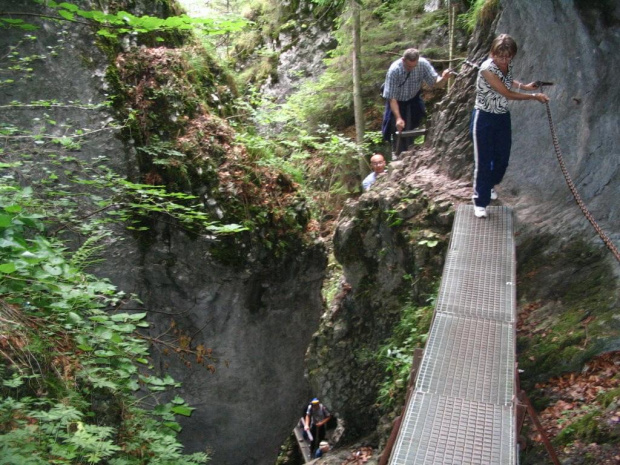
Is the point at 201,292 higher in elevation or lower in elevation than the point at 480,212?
lower

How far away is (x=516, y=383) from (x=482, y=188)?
2.54m

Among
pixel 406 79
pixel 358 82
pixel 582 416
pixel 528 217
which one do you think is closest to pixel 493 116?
pixel 528 217

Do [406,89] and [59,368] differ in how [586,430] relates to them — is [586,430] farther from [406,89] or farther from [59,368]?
[406,89]

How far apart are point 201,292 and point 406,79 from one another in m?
4.55

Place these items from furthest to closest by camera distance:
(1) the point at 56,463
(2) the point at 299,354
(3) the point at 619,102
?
1. (2) the point at 299,354
2. (3) the point at 619,102
3. (1) the point at 56,463

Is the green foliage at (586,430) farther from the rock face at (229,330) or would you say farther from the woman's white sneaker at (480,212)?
the rock face at (229,330)

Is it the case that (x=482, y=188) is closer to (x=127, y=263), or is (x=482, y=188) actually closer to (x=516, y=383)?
(x=516, y=383)

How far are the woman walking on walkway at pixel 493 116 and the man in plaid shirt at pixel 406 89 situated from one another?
217 cm

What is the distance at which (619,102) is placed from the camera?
5.18 meters

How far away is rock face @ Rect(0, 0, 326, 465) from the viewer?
24.2ft

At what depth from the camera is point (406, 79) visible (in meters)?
7.93

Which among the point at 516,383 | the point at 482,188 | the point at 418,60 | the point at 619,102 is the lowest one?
the point at 516,383

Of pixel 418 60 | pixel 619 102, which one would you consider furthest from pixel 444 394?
pixel 418 60

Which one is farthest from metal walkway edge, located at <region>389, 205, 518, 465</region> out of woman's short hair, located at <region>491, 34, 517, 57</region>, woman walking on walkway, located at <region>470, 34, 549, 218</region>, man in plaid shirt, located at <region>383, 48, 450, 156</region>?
man in plaid shirt, located at <region>383, 48, 450, 156</region>
